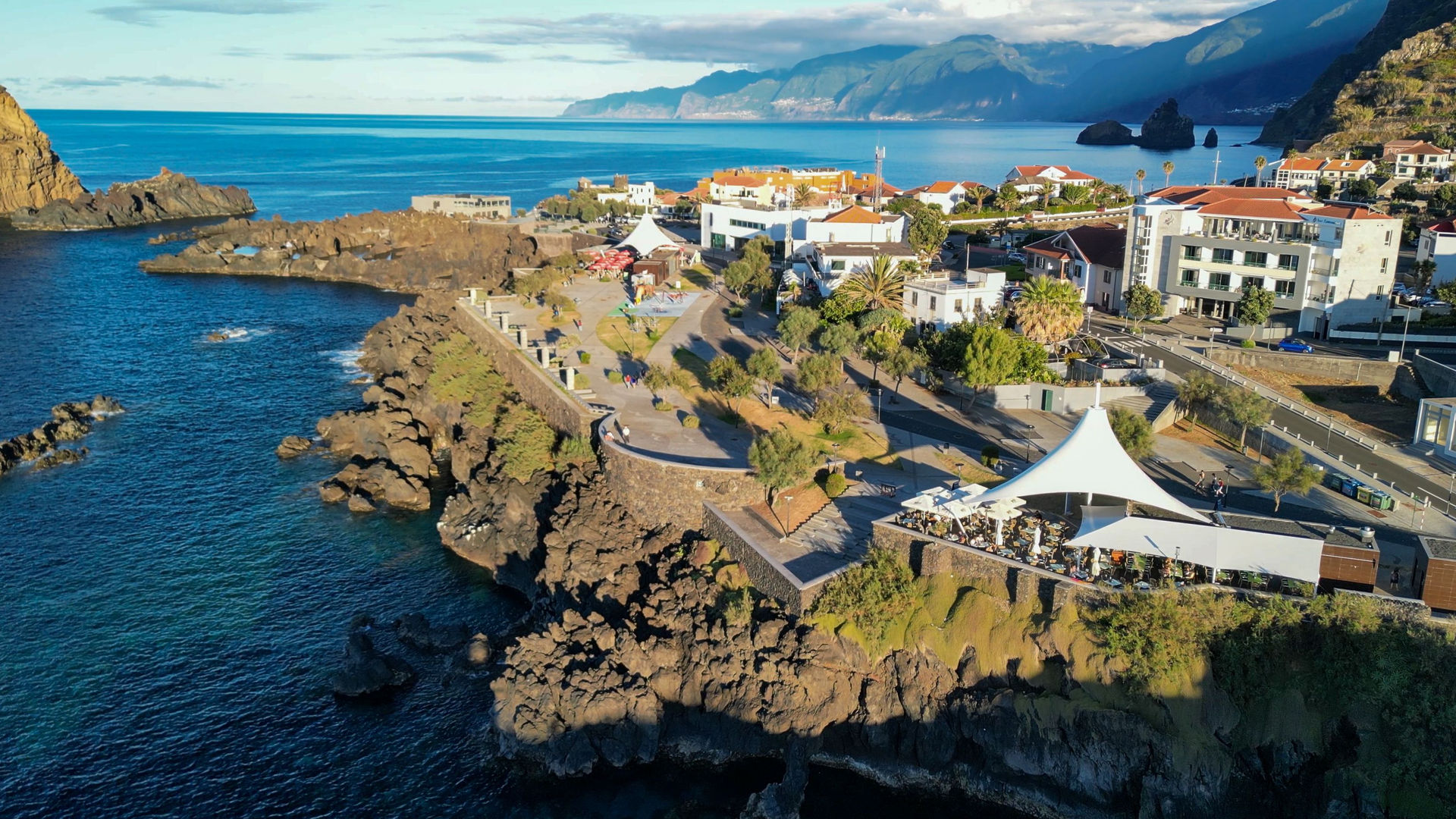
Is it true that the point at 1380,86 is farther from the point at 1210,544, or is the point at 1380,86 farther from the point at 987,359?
the point at 1210,544

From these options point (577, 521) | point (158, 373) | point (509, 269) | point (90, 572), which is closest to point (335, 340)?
point (158, 373)

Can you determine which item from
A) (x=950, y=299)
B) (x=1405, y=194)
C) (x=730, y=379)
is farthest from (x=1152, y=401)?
(x=1405, y=194)

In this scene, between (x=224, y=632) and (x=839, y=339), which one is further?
(x=839, y=339)

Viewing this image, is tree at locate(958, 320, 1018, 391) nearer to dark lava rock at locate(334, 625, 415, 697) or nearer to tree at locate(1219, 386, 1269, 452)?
tree at locate(1219, 386, 1269, 452)

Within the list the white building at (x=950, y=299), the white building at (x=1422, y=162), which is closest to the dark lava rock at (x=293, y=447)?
the white building at (x=950, y=299)

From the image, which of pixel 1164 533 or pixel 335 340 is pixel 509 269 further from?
pixel 1164 533

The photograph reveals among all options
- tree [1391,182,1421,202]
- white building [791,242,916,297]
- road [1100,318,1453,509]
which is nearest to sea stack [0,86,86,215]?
white building [791,242,916,297]

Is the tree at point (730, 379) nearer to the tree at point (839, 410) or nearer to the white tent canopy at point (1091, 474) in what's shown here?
the tree at point (839, 410)
